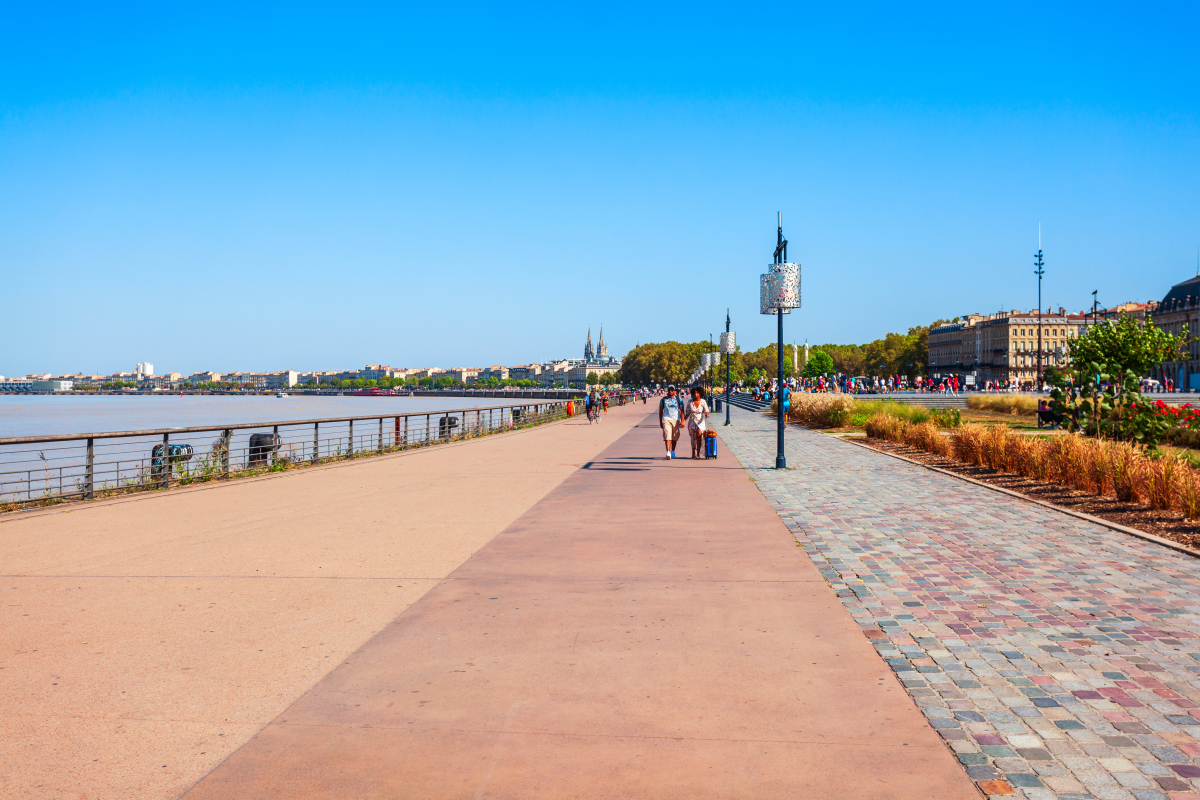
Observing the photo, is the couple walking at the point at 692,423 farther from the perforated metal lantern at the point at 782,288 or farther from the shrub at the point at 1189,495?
the shrub at the point at 1189,495

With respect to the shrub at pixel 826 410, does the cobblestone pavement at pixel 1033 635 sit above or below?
below

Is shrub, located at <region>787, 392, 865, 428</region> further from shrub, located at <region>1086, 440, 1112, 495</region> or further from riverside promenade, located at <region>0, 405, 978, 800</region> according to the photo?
riverside promenade, located at <region>0, 405, 978, 800</region>

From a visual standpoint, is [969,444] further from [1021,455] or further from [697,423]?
[697,423]

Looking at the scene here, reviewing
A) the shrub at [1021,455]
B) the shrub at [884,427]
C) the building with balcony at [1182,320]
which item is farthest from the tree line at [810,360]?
the shrub at [1021,455]

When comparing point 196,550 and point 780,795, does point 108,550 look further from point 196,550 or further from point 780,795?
point 780,795

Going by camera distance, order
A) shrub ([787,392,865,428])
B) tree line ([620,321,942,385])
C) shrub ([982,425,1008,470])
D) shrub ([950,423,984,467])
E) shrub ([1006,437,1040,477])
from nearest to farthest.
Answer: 1. shrub ([1006,437,1040,477])
2. shrub ([982,425,1008,470])
3. shrub ([950,423,984,467])
4. shrub ([787,392,865,428])
5. tree line ([620,321,942,385])

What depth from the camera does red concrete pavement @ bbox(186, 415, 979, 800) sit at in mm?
3234

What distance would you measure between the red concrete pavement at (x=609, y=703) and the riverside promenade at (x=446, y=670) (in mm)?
15

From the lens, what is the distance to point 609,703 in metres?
3.99

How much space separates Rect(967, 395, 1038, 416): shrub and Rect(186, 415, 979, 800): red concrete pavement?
35140mm

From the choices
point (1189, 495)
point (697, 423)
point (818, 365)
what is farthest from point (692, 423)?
point (818, 365)

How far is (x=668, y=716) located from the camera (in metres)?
3.84

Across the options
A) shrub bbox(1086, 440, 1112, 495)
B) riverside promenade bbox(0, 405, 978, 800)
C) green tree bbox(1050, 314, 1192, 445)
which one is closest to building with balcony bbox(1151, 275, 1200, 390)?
green tree bbox(1050, 314, 1192, 445)

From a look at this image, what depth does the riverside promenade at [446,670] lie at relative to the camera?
3.30m
